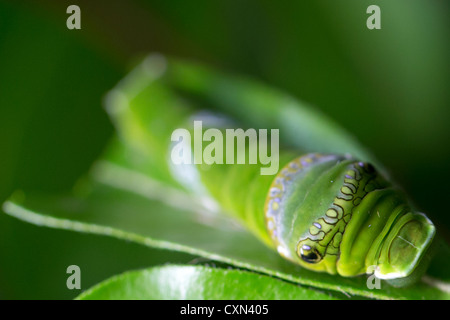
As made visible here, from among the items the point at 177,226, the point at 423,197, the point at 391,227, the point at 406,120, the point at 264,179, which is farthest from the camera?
the point at 406,120

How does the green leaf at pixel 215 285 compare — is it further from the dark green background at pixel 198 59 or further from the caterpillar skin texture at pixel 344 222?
the dark green background at pixel 198 59

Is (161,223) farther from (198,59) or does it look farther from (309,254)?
(198,59)

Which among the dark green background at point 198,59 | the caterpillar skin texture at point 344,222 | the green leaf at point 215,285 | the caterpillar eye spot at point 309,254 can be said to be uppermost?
the dark green background at point 198,59

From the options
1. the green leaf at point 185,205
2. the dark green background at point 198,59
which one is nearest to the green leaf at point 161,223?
the green leaf at point 185,205

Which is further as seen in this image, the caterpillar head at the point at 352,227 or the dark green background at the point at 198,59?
the dark green background at the point at 198,59

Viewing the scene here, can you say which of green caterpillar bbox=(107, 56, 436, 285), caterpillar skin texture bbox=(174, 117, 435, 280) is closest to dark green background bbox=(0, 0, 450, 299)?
green caterpillar bbox=(107, 56, 436, 285)

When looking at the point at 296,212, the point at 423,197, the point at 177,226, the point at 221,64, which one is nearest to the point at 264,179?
the point at 296,212
